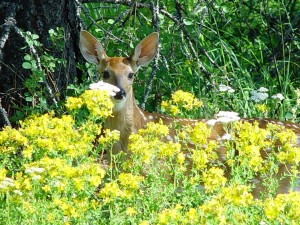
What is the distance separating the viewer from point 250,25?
945 cm

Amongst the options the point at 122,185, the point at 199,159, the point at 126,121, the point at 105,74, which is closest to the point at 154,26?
the point at 105,74

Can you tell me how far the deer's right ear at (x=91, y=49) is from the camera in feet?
25.1

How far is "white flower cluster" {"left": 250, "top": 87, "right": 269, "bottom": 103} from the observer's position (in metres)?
8.12

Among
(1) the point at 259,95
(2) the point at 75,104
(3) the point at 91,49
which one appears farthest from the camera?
(1) the point at 259,95

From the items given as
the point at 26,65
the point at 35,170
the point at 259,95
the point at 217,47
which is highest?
the point at 26,65

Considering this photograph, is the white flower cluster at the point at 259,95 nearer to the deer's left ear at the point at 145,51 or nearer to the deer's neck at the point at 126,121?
the deer's left ear at the point at 145,51

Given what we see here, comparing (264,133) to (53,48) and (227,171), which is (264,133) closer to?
(227,171)

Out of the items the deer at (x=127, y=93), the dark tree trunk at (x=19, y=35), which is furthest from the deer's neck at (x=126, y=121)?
the dark tree trunk at (x=19, y=35)

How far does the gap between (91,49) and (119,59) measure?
0.28m

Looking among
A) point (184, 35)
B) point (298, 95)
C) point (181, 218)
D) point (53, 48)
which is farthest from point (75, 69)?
point (181, 218)

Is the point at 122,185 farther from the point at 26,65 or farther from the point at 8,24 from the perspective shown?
the point at 8,24

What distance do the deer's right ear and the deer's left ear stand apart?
24 cm

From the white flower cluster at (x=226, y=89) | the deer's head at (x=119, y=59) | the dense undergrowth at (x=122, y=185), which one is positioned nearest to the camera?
the dense undergrowth at (x=122, y=185)

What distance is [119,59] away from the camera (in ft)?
24.7
